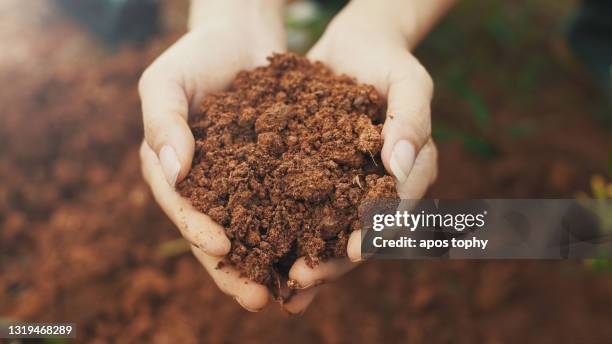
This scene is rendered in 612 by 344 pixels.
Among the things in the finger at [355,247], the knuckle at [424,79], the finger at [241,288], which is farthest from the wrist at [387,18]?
the finger at [241,288]

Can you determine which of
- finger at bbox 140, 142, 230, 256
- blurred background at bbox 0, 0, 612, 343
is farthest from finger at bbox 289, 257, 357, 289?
blurred background at bbox 0, 0, 612, 343

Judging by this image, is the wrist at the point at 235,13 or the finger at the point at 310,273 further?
the wrist at the point at 235,13

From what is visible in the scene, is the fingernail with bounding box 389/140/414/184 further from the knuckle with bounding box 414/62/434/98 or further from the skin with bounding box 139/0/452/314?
the knuckle with bounding box 414/62/434/98

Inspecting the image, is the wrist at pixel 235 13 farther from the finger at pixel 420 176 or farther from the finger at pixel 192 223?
the finger at pixel 420 176

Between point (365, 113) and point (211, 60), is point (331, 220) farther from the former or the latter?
point (211, 60)

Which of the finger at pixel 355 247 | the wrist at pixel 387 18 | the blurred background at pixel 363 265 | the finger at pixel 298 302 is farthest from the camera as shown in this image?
the blurred background at pixel 363 265

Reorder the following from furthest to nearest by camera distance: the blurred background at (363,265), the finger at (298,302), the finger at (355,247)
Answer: the blurred background at (363,265), the finger at (298,302), the finger at (355,247)

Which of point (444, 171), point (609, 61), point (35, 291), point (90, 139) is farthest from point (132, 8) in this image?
point (609, 61)

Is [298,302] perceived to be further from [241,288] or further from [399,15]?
[399,15]
